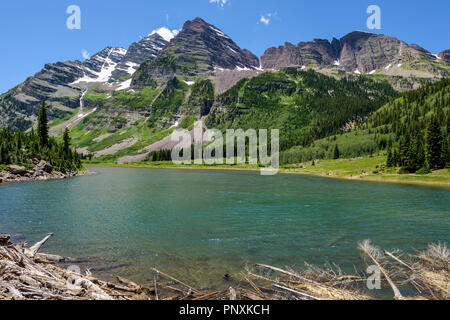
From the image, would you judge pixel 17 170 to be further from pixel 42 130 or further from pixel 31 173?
pixel 42 130

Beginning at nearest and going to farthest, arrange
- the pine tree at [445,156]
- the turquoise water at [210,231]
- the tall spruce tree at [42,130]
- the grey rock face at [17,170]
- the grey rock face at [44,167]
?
the turquoise water at [210,231] < the grey rock face at [17,170] < the grey rock face at [44,167] < the pine tree at [445,156] < the tall spruce tree at [42,130]

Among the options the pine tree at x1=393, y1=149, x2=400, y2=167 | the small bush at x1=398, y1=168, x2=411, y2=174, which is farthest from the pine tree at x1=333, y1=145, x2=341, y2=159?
the small bush at x1=398, y1=168, x2=411, y2=174

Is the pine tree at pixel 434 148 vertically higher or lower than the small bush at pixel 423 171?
higher

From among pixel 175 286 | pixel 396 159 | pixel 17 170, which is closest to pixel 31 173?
pixel 17 170

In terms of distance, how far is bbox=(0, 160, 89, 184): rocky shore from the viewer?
79312 mm

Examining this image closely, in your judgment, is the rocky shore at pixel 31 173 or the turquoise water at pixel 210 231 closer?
the turquoise water at pixel 210 231

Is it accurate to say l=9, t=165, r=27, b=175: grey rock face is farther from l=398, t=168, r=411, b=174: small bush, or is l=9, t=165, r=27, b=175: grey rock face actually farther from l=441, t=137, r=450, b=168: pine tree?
l=441, t=137, r=450, b=168: pine tree

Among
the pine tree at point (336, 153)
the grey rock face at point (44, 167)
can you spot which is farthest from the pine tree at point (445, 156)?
the grey rock face at point (44, 167)

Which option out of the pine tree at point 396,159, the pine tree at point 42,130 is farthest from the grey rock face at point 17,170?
the pine tree at point 396,159

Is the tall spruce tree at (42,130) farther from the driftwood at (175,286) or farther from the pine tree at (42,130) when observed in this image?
the driftwood at (175,286)

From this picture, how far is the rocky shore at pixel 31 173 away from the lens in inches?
3123

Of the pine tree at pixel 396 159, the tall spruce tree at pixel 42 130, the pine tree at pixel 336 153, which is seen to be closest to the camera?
the pine tree at pixel 396 159

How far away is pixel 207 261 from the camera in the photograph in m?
19.1

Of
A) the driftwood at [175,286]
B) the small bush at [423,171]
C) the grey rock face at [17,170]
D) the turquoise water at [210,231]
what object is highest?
the grey rock face at [17,170]
